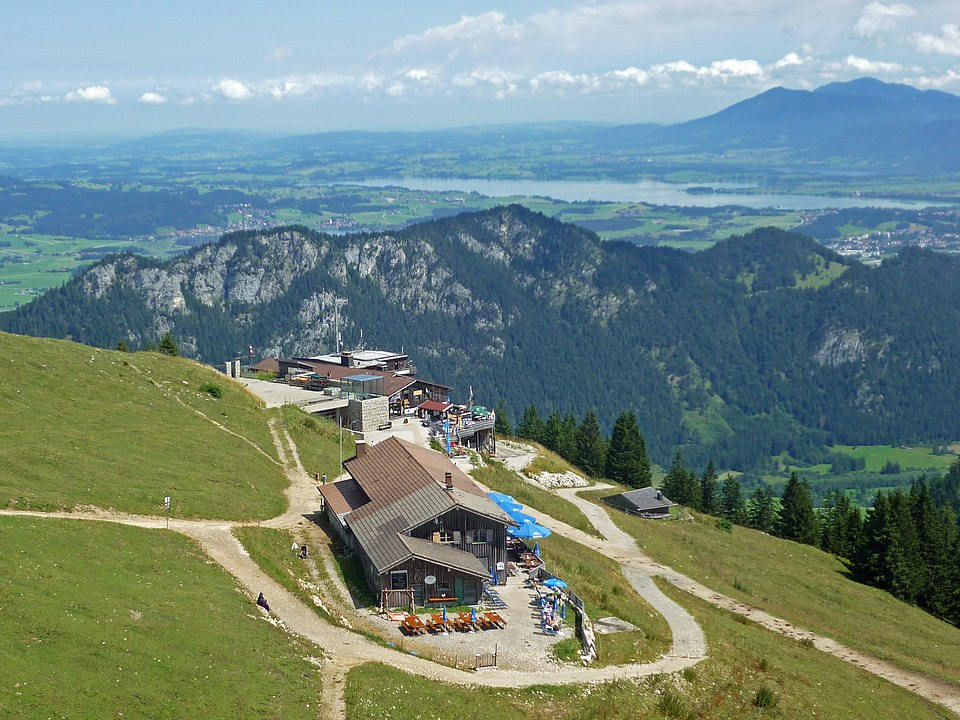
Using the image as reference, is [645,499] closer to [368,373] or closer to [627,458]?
[627,458]

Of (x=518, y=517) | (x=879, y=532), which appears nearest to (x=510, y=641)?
(x=518, y=517)

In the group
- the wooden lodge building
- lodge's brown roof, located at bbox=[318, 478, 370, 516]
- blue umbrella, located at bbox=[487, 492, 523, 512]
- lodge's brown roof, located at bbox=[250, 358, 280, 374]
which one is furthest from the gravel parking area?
lodge's brown roof, located at bbox=[250, 358, 280, 374]

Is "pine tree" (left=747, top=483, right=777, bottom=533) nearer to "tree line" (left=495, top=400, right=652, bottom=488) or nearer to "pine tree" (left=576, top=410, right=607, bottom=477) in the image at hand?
"tree line" (left=495, top=400, right=652, bottom=488)

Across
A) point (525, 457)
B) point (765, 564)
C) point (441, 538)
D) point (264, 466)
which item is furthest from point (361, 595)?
point (525, 457)

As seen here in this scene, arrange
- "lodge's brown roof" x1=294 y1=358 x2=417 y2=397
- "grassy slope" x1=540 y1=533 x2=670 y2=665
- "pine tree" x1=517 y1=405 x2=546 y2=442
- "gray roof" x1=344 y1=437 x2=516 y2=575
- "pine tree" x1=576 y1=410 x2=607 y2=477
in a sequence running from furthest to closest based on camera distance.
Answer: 1. "pine tree" x1=517 y1=405 x2=546 y2=442
2. "pine tree" x1=576 y1=410 x2=607 y2=477
3. "lodge's brown roof" x1=294 y1=358 x2=417 y2=397
4. "gray roof" x1=344 y1=437 x2=516 y2=575
5. "grassy slope" x1=540 y1=533 x2=670 y2=665

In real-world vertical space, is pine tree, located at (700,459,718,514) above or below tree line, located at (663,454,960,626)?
below

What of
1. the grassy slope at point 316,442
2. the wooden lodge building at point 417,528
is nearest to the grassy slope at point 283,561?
the wooden lodge building at point 417,528

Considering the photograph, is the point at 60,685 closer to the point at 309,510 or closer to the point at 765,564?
the point at 309,510
